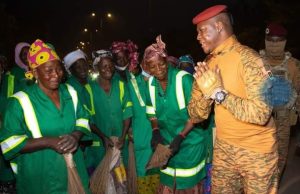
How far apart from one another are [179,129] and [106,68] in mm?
1577

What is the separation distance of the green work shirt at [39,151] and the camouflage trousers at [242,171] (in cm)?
142

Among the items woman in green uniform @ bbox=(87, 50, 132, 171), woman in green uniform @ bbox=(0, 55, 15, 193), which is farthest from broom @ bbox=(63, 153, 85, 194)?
woman in green uniform @ bbox=(0, 55, 15, 193)

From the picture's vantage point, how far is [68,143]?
141 inches

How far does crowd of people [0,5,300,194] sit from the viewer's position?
3250 millimetres

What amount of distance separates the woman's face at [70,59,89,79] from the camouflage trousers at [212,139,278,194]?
3.22 m

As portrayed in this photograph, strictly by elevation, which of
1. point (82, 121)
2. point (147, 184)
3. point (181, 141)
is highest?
point (82, 121)

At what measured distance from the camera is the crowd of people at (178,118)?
325 cm

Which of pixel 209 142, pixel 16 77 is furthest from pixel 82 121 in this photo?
pixel 16 77

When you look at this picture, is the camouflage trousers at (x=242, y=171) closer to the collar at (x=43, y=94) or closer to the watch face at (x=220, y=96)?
the watch face at (x=220, y=96)

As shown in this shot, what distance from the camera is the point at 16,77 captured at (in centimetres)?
597

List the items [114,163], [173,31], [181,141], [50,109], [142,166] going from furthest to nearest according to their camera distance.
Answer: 1. [173,31]
2. [142,166]
3. [114,163]
4. [181,141]
5. [50,109]

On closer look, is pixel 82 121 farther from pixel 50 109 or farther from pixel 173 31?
pixel 173 31

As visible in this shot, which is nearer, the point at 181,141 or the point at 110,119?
the point at 181,141

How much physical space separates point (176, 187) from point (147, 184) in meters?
1.02
